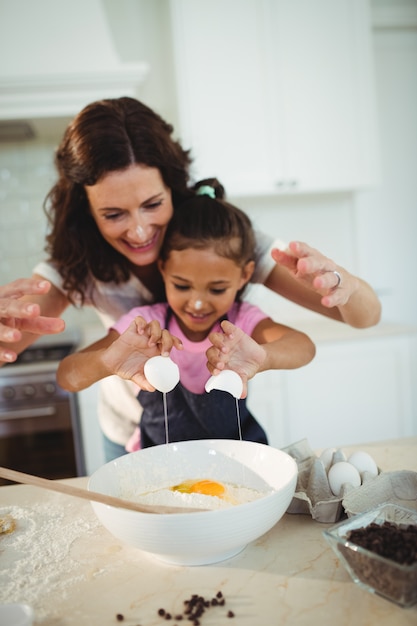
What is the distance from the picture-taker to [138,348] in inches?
48.4

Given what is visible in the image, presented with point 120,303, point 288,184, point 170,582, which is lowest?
point 170,582

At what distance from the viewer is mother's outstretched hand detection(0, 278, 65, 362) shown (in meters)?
1.12

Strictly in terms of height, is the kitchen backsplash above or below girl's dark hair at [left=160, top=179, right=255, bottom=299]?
above

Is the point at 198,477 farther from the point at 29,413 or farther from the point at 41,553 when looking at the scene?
the point at 29,413

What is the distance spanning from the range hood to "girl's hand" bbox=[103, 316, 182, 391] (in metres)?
1.78

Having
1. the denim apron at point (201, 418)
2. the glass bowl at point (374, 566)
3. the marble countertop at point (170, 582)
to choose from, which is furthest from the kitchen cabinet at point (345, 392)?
the glass bowl at point (374, 566)

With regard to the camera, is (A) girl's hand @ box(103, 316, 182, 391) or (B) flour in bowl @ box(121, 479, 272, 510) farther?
(A) girl's hand @ box(103, 316, 182, 391)

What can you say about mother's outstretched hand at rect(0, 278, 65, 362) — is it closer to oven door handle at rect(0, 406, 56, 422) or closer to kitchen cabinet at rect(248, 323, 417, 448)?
oven door handle at rect(0, 406, 56, 422)

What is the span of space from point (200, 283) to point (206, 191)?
0.29 m

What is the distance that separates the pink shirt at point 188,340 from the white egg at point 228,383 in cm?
43

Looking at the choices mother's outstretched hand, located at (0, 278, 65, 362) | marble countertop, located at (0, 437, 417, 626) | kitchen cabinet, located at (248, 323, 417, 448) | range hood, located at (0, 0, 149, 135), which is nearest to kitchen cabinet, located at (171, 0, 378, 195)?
range hood, located at (0, 0, 149, 135)

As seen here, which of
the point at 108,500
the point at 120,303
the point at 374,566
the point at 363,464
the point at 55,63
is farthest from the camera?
the point at 55,63

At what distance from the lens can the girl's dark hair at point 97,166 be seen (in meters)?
1.42

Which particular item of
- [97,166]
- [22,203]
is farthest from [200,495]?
[22,203]
